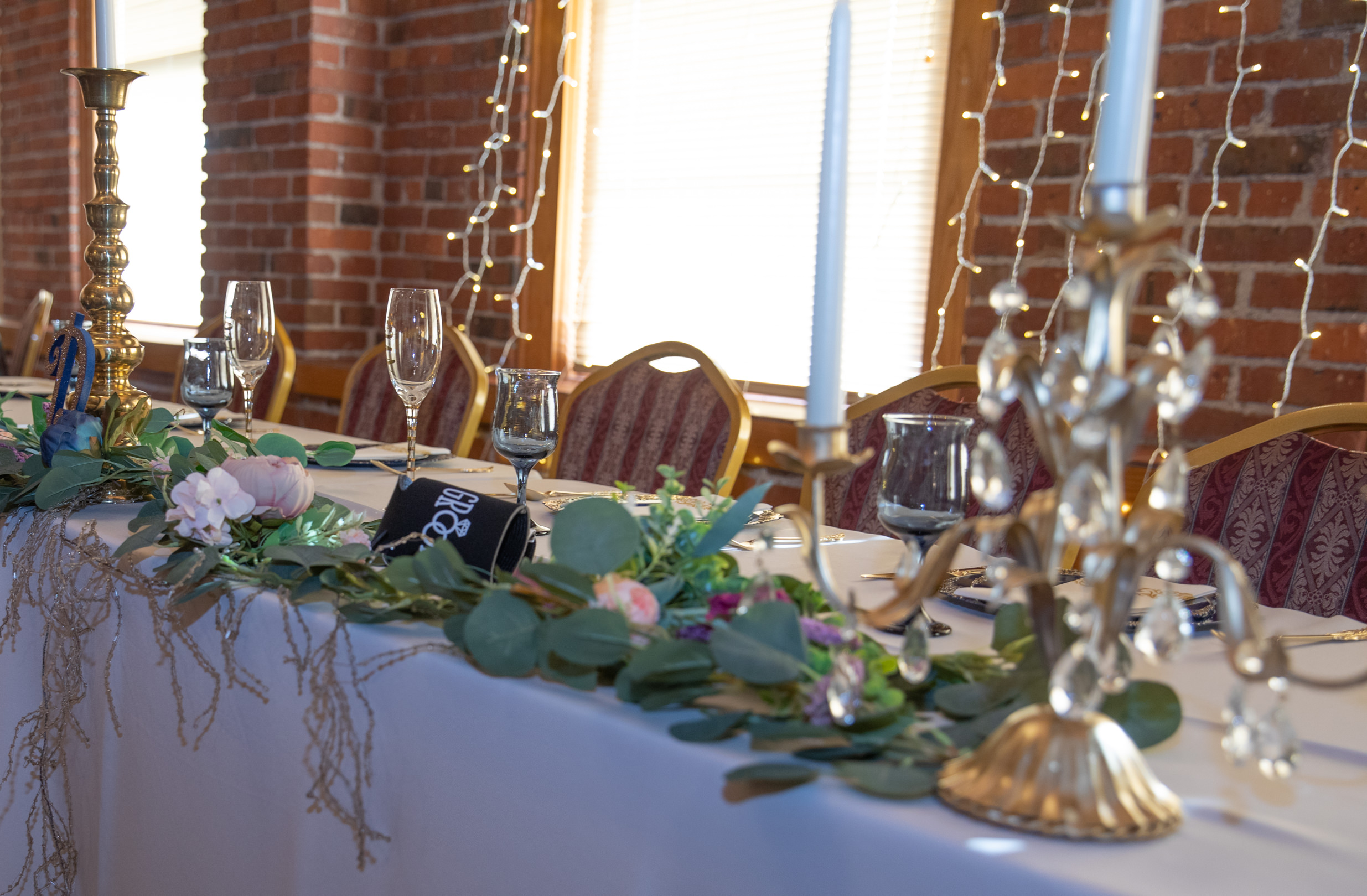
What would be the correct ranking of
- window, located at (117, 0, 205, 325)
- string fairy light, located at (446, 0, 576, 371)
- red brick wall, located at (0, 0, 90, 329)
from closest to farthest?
Answer: string fairy light, located at (446, 0, 576, 371) → window, located at (117, 0, 205, 325) → red brick wall, located at (0, 0, 90, 329)

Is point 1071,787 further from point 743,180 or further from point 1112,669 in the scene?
point 743,180

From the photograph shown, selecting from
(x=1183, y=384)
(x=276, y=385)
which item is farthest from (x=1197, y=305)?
(x=276, y=385)

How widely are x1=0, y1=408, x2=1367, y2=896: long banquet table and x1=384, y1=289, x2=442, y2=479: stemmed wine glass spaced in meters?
0.40

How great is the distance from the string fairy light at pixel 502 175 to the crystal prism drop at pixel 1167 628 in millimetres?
2687

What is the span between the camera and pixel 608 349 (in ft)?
10.1

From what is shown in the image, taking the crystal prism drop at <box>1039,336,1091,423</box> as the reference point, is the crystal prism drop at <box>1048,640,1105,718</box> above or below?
below

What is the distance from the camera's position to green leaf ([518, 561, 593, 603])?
0.71m

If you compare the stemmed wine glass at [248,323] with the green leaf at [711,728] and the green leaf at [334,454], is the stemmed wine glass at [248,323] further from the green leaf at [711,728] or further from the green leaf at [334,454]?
the green leaf at [711,728]

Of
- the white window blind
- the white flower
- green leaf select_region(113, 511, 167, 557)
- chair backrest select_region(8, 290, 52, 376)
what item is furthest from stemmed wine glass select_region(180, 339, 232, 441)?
chair backrest select_region(8, 290, 52, 376)

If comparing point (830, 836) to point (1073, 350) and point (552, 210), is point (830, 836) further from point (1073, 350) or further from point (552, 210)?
point (552, 210)

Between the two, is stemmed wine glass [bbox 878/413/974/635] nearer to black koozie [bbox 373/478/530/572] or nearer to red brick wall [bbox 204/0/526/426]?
black koozie [bbox 373/478/530/572]

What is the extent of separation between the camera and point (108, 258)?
1.50 m

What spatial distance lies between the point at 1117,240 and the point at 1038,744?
0.73 ft

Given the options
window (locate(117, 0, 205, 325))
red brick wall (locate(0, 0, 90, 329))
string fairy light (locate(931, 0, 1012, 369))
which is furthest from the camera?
red brick wall (locate(0, 0, 90, 329))
